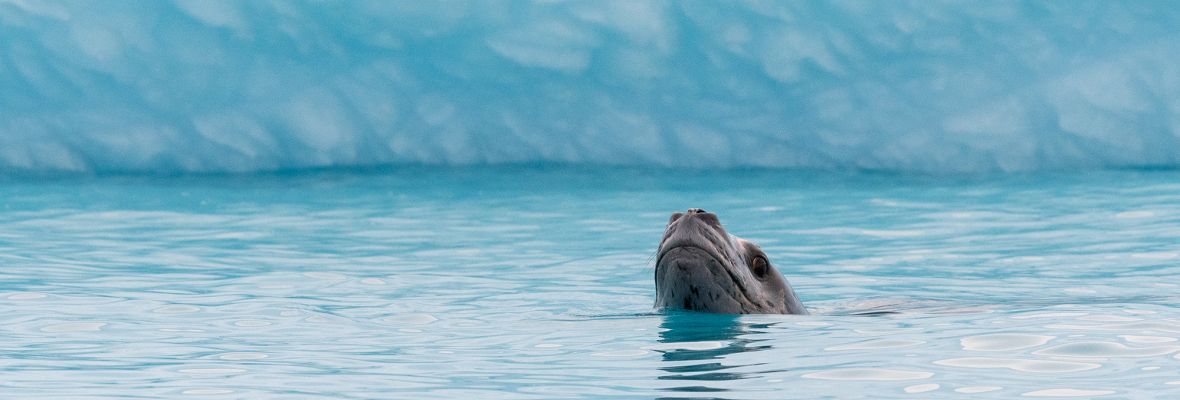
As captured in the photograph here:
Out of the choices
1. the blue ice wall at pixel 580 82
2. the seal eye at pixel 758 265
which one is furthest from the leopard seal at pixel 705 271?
the blue ice wall at pixel 580 82

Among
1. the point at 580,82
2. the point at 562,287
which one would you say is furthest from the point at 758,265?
the point at 580,82

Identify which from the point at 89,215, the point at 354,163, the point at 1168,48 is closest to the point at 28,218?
the point at 89,215

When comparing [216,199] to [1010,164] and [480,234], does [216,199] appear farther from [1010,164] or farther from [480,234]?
[1010,164]

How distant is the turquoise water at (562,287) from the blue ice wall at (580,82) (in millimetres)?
571

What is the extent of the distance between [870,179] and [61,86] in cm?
714

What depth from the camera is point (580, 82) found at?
13.5m

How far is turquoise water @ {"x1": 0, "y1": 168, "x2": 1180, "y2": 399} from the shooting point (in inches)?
137

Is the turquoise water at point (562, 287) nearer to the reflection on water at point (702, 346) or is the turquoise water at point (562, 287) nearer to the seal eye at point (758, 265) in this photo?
the reflection on water at point (702, 346)

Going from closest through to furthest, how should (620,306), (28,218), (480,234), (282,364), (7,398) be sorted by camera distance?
1. (7,398)
2. (282,364)
3. (620,306)
4. (480,234)
5. (28,218)

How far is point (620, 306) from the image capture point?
226 inches

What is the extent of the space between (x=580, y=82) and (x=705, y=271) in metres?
9.10

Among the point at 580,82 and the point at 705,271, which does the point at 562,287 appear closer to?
the point at 705,271

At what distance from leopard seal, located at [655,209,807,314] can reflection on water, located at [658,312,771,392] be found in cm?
6

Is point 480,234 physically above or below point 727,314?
above
